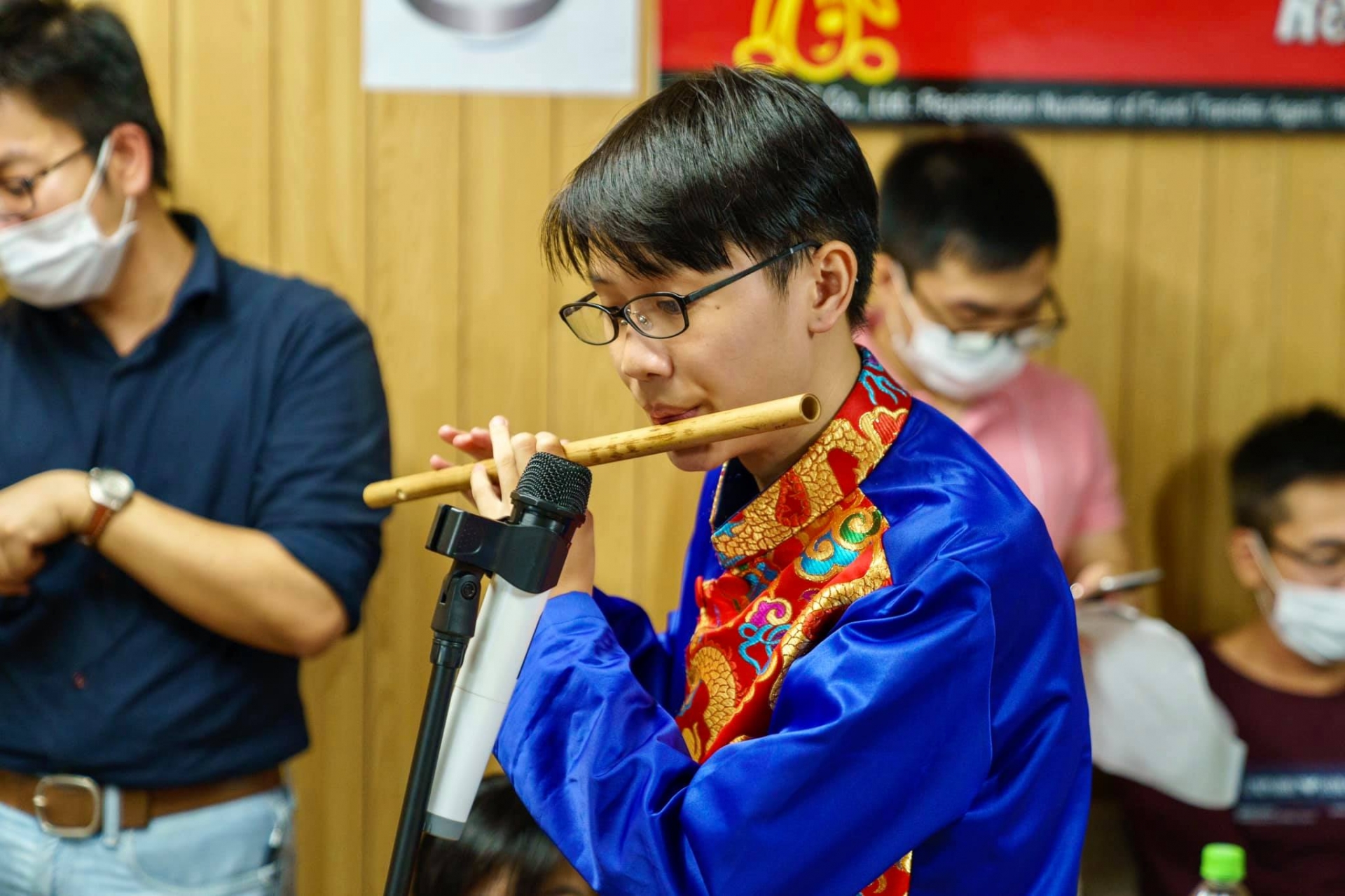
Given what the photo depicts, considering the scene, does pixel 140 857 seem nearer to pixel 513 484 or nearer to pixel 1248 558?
pixel 513 484

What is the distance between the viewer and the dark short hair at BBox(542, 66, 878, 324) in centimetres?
116

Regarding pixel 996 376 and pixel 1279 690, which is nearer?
pixel 996 376

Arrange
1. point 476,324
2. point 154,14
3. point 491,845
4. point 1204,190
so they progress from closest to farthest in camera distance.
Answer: point 491,845 < point 154,14 < point 476,324 < point 1204,190

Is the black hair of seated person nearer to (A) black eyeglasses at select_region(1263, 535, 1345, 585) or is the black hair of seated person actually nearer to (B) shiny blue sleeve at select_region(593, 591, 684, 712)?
(B) shiny blue sleeve at select_region(593, 591, 684, 712)

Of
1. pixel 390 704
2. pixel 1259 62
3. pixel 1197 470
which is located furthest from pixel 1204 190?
pixel 390 704

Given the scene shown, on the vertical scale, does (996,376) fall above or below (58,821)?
above

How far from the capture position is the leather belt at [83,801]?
183 centimetres

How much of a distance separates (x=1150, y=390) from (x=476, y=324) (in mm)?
1414

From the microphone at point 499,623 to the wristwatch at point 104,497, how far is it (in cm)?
100

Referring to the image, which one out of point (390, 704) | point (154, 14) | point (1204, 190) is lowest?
point (390, 704)

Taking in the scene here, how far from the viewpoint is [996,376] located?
92.8 inches

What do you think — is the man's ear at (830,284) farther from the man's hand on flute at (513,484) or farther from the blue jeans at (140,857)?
the blue jeans at (140,857)

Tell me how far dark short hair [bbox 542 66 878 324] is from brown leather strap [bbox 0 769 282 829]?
43.3 inches

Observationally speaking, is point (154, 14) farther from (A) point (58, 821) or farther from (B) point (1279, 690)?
(B) point (1279, 690)
